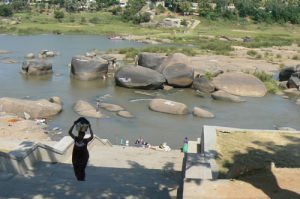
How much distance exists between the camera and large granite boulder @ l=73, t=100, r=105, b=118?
23.0m

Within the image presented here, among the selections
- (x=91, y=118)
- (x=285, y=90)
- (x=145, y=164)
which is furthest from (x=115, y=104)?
(x=145, y=164)

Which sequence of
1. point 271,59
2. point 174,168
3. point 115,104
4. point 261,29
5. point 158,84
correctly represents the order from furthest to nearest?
point 261,29 → point 271,59 → point 158,84 → point 115,104 → point 174,168

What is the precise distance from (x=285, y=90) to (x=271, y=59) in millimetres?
17230

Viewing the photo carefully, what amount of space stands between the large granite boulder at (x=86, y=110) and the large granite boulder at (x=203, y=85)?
839 cm

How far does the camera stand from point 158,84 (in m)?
29.8

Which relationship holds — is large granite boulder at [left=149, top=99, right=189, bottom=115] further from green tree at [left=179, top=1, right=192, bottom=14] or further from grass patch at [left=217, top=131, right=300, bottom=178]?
green tree at [left=179, top=1, right=192, bottom=14]

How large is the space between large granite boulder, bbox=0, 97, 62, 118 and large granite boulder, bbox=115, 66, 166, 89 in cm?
746

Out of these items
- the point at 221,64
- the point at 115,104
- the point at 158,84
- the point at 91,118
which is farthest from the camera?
the point at 221,64

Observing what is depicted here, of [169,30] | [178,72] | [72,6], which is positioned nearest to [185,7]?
[169,30]

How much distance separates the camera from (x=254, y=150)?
10172 millimetres

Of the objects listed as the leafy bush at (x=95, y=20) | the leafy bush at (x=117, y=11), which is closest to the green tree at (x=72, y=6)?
the leafy bush at (x=117, y=11)

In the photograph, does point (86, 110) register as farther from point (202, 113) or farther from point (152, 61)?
point (152, 61)

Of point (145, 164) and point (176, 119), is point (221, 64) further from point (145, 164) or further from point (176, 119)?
point (145, 164)

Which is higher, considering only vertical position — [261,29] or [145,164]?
[145,164]
